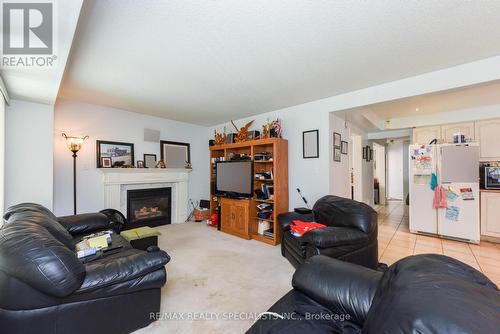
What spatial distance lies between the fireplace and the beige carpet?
0.96 meters

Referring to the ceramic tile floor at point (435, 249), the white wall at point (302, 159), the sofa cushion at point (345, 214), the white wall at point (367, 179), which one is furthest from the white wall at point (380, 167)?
the sofa cushion at point (345, 214)

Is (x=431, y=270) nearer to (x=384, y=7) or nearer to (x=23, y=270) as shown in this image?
(x=384, y=7)

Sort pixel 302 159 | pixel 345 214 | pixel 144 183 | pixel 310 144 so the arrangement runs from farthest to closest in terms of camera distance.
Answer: pixel 144 183, pixel 302 159, pixel 310 144, pixel 345 214

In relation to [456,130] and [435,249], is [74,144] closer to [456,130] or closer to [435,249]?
[435,249]

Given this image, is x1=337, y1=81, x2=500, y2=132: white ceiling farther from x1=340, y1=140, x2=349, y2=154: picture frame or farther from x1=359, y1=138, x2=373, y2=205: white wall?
x1=359, y1=138, x2=373, y2=205: white wall

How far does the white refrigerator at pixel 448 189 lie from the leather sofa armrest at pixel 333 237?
2285 millimetres

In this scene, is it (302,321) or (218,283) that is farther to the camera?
(218,283)

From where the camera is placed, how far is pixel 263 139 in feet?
12.3

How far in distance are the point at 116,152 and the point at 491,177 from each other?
6370mm

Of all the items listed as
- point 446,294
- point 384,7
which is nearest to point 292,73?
point 384,7

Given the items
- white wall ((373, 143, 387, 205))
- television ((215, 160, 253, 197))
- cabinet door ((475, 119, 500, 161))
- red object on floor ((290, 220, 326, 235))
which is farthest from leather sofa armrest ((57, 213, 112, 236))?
white wall ((373, 143, 387, 205))

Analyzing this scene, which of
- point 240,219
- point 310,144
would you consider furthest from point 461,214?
point 240,219

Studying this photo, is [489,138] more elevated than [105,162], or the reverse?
[489,138]

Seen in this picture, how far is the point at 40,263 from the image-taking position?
1240mm
